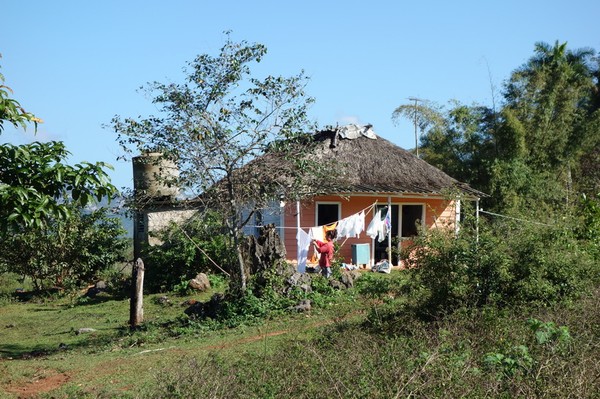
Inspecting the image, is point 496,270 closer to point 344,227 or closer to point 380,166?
point 344,227

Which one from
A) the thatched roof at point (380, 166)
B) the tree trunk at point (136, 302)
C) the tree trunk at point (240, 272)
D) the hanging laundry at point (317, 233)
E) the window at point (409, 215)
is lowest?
the tree trunk at point (136, 302)

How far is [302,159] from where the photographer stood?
13.5 m

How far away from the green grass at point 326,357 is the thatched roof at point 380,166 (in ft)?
26.4

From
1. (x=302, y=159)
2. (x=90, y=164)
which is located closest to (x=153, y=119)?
(x=302, y=159)

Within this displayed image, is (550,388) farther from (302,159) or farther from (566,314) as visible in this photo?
(302,159)

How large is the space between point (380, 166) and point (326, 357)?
15.7 m

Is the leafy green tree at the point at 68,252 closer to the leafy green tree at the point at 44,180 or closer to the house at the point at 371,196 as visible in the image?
the house at the point at 371,196

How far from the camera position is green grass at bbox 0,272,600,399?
6461 millimetres

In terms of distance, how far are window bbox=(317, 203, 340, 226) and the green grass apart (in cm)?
748

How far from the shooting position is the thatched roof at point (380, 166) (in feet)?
73.2

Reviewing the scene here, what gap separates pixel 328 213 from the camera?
72.6 ft

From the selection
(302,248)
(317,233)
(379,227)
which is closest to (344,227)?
Answer: (379,227)

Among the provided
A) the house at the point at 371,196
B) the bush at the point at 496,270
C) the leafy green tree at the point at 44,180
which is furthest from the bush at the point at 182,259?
the leafy green tree at the point at 44,180

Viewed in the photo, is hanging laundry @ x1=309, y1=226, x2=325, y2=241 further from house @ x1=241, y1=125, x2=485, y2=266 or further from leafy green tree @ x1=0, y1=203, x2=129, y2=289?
leafy green tree @ x1=0, y1=203, x2=129, y2=289
